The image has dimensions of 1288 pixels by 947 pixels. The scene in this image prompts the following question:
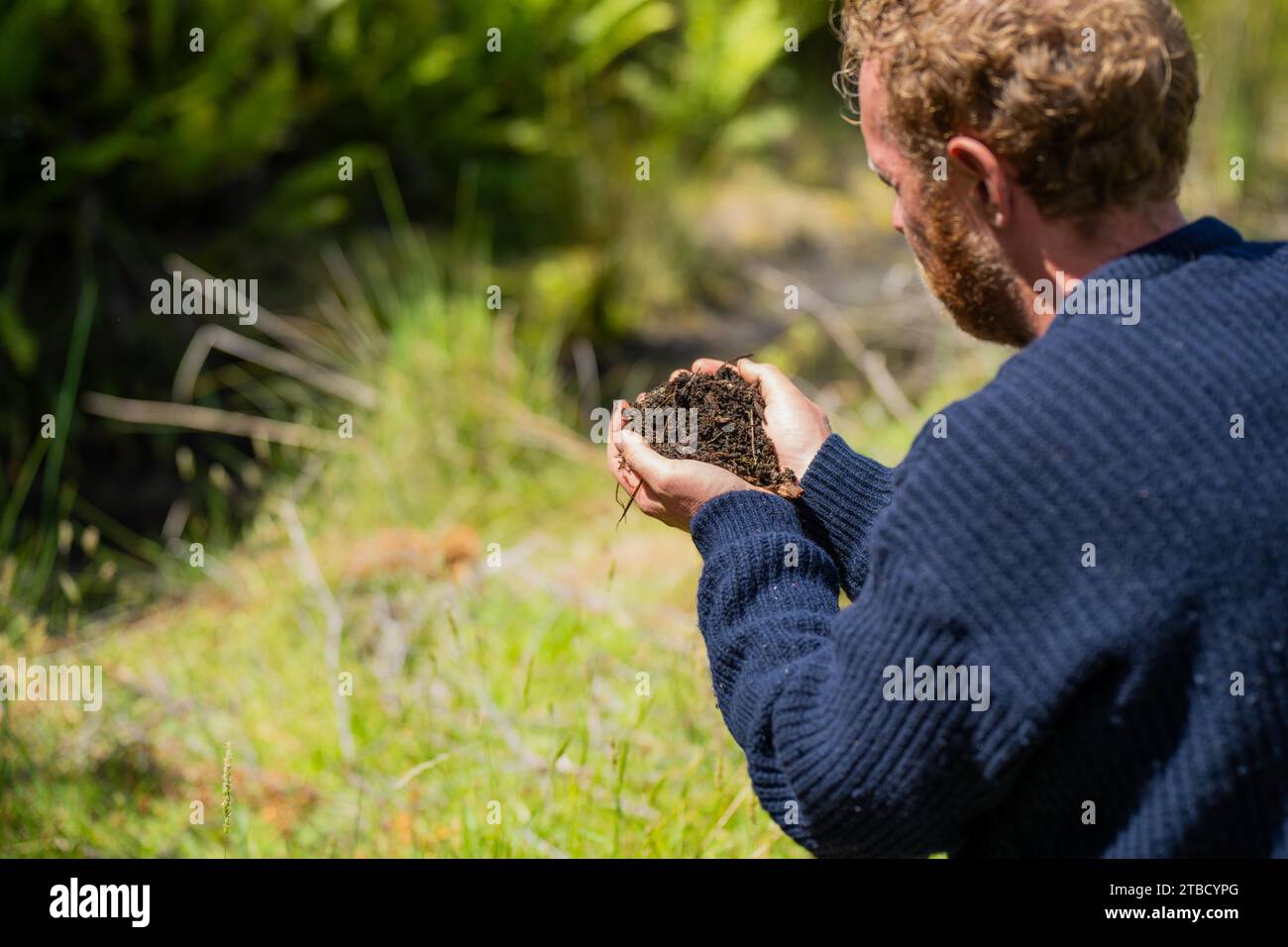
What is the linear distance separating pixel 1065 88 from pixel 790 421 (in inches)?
27.8

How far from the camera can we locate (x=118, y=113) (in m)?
6.22

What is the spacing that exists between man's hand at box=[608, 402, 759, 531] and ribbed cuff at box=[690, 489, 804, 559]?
0.09 feet

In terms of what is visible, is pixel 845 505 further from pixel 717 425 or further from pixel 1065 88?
pixel 1065 88

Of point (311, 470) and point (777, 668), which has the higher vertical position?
point (311, 470)

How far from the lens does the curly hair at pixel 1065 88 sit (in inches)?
54.9

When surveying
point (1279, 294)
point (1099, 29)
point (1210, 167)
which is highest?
point (1210, 167)

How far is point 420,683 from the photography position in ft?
11.0

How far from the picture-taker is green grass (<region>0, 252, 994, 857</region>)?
8.68 feet

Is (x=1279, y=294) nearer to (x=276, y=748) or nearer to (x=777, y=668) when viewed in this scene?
(x=777, y=668)

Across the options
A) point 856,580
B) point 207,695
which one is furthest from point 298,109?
point 856,580

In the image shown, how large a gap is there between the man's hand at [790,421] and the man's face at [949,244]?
331 mm

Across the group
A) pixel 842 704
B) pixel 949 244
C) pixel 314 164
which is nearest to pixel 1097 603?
pixel 842 704
